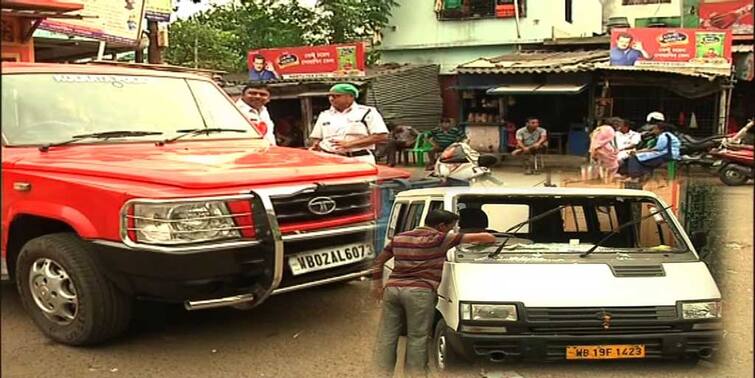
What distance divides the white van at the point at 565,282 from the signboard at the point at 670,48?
0.58 m

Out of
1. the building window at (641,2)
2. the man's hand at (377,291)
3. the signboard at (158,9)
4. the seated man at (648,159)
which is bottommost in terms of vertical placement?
the man's hand at (377,291)

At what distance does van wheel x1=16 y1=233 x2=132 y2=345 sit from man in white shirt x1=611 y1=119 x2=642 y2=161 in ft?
6.12

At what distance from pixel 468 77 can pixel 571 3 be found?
0.67 m

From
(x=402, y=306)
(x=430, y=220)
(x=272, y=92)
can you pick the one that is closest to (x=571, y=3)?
(x=430, y=220)

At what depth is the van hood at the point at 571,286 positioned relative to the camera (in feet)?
8.27

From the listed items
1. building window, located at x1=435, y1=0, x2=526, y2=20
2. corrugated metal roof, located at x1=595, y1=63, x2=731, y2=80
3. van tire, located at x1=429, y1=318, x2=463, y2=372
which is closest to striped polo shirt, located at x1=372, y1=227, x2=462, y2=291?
van tire, located at x1=429, y1=318, x2=463, y2=372

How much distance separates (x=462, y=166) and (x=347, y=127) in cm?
103

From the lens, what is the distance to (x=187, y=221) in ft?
7.42

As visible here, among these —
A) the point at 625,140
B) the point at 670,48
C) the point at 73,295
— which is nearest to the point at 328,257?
the point at 73,295

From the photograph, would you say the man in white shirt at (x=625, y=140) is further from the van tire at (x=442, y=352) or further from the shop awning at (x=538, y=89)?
the van tire at (x=442, y=352)

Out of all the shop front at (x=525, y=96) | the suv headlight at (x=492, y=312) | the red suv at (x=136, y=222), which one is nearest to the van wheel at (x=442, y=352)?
the suv headlight at (x=492, y=312)

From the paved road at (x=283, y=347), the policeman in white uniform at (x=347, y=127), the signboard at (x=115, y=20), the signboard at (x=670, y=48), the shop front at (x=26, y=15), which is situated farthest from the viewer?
the policeman in white uniform at (x=347, y=127)

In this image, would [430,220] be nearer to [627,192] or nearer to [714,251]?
[627,192]

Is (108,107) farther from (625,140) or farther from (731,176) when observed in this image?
(731,176)
